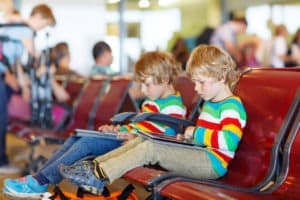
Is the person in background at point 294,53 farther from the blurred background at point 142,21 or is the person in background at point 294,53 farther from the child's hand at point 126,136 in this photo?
the child's hand at point 126,136

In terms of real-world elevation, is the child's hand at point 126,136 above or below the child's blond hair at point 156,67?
below

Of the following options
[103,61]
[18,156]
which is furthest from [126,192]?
[103,61]

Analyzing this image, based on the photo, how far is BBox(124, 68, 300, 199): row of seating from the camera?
2.40 metres

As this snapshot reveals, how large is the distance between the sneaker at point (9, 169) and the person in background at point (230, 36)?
3.40 m

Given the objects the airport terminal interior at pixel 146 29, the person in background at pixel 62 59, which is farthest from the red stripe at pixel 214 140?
the person in background at pixel 62 59

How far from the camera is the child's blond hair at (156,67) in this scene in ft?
11.0

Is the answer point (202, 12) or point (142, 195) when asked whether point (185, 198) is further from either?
point (202, 12)

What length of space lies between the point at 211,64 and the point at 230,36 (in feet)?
18.0

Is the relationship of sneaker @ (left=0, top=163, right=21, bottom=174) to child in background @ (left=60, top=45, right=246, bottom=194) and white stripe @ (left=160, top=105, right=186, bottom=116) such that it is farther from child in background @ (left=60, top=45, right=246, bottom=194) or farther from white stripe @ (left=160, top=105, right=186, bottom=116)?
child in background @ (left=60, top=45, right=246, bottom=194)

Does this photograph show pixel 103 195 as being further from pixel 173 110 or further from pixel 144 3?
pixel 144 3

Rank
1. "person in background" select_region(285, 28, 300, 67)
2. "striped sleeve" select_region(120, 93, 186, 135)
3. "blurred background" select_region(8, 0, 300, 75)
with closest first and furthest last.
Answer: "striped sleeve" select_region(120, 93, 186, 135) < "person in background" select_region(285, 28, 300, 67) < "blurred background" select_region(8, 0, 300, 75)

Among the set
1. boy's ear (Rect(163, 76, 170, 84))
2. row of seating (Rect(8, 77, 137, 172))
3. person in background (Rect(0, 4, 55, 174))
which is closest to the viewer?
boy's ear (Rect(163, 76, 170, 84))

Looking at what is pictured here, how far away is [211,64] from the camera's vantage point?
282cm

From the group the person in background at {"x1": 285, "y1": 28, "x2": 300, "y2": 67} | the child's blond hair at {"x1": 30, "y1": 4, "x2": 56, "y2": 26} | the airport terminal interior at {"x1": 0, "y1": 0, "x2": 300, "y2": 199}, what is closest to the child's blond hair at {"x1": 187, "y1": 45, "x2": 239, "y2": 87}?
the airport terminal interior at {"x1": 0, "y1": 0, "x2": 300, "y2": 199}
